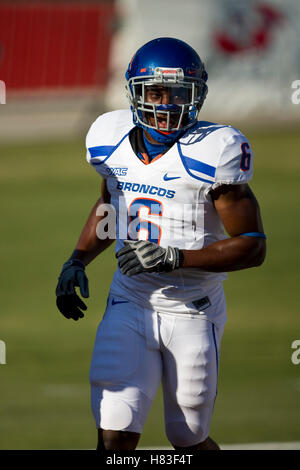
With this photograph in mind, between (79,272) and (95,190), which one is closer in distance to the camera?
(79,272)

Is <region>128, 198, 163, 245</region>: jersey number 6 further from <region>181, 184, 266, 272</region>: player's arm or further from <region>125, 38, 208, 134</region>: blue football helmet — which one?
<region>125, 38, 208, 134</region>: blue football helmet

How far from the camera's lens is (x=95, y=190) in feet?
49.7

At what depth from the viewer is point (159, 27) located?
24266 millimetres

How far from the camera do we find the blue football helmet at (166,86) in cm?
387

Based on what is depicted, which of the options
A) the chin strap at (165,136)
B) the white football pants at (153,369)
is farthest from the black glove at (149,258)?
the chin strap at (165,136)

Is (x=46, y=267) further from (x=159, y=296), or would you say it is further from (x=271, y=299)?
(x=159, y=296)

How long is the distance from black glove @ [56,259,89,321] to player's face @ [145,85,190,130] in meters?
0.82

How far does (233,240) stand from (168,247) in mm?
298

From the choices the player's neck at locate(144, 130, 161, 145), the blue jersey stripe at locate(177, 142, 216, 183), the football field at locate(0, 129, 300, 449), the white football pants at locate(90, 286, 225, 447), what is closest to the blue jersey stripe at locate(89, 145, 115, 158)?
the player's neck at locate(144, 130, 161, 145)

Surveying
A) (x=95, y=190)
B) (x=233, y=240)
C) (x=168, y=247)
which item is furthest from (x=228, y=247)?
(x=95, y=190)

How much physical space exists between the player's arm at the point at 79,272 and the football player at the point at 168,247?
0.04 feet

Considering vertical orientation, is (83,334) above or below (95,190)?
below

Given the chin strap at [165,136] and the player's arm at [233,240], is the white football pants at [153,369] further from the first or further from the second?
the chin strap at [165,136]

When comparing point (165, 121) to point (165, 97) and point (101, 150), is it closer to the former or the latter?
point (165, 97)
